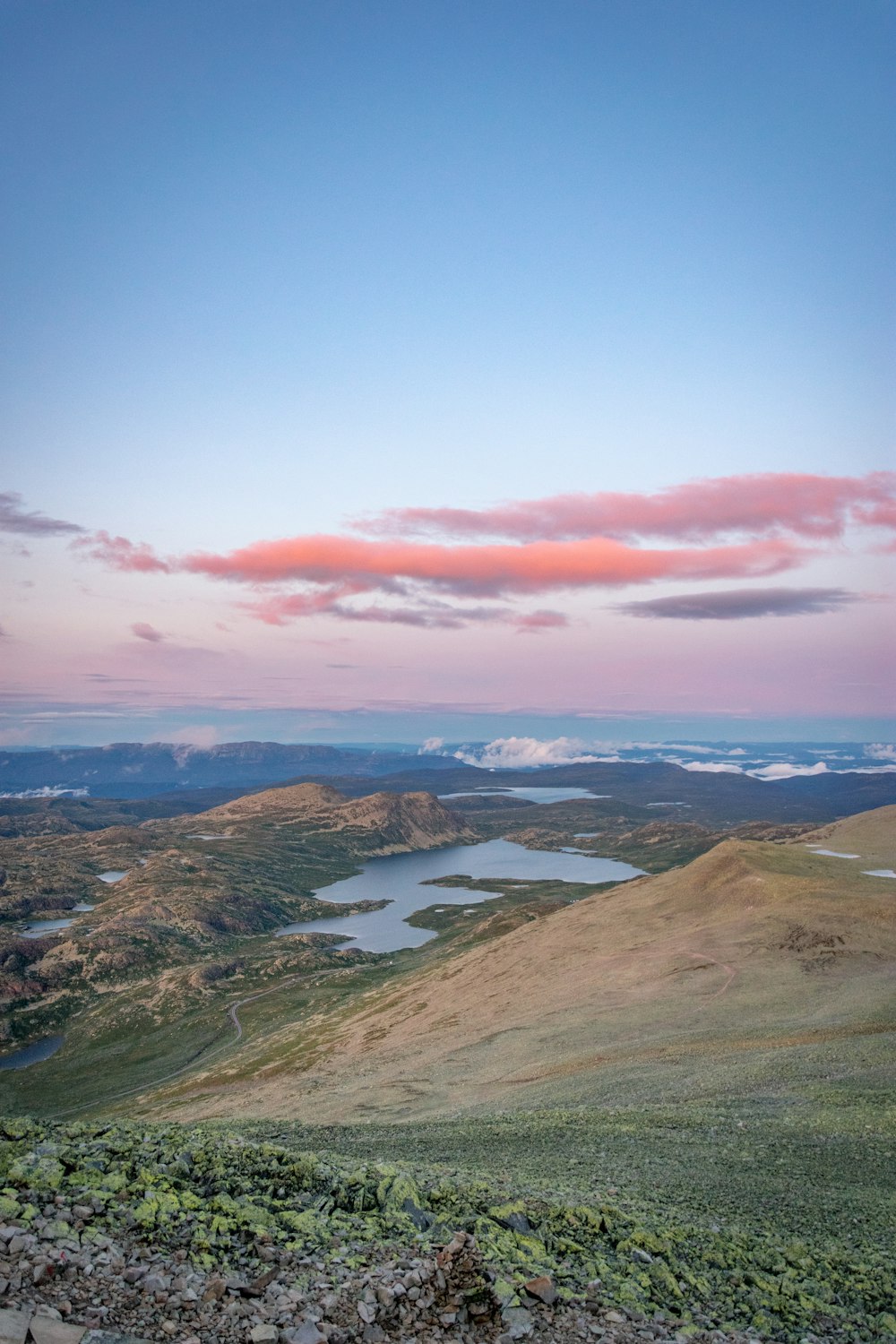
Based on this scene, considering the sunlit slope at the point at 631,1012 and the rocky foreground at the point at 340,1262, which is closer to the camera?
the rocky foreground at the point at 340,1262

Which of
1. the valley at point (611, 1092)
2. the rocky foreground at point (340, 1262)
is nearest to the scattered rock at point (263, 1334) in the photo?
the rocky foreground at point (340, 1262)

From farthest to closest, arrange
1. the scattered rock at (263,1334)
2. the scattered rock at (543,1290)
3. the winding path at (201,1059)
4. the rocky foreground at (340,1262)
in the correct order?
1. the winding path at (201,1059)
2. the scattered rock at (543,1290)
3. the rocky foreground at (340,1262)
4. the scattered rock at (263,1334)

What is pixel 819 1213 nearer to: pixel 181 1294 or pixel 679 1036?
pixel 181 1294

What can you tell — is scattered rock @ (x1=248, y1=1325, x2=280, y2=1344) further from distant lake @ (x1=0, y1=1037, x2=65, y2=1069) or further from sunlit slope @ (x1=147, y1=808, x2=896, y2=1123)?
distant lake @ (x1=0, y1=1037, x2=65, y2=1069)

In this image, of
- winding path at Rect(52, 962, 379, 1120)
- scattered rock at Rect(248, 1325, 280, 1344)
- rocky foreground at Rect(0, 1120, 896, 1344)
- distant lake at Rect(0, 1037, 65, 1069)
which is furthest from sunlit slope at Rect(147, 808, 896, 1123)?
distant lake at Rect(0, 1037, 65, 1069)

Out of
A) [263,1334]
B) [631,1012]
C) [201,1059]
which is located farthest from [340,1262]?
[201,1059]

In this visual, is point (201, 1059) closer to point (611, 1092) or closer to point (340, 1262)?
point (611, 1092)

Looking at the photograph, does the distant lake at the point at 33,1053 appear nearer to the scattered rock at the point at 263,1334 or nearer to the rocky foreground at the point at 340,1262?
the rocky foreground at the point at 340,1262
